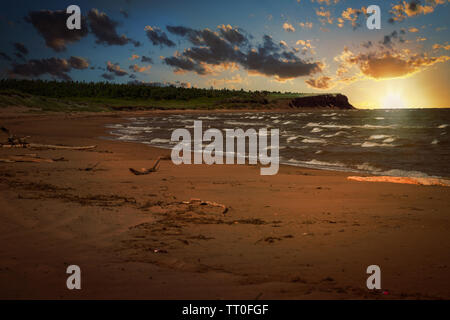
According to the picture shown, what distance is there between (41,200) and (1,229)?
1.66 m

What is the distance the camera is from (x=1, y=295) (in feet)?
10.2

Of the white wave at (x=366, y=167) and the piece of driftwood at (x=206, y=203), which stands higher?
the white wave at (x=366, y=167)

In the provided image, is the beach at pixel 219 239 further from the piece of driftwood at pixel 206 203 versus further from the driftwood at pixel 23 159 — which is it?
the driftwood at pixel 23 159

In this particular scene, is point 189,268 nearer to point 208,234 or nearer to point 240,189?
point 208,234

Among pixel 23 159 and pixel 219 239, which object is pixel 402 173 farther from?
pixel 23 159

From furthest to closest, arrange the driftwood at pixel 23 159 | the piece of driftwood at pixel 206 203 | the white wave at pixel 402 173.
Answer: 1. the white wave at pixel 402 173
2. the driftwood at pixel 23 159
3. the piece of driftwood at pixel 206 203

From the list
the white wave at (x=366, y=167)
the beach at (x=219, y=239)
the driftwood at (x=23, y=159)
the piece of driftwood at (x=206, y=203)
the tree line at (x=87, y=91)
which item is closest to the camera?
the beach at (x=219, y=239)

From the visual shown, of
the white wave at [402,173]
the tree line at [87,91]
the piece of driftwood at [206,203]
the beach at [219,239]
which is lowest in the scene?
the beach at [219,239]

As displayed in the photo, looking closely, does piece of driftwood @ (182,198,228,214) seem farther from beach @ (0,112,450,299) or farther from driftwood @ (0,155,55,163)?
driftwood @ (0,155,55,163)

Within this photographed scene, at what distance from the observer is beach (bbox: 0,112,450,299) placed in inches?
132

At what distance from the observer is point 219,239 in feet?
15.6

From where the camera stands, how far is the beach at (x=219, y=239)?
3.37 meters

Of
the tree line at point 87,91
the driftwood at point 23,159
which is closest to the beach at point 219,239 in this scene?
the driftwood at point 23,159

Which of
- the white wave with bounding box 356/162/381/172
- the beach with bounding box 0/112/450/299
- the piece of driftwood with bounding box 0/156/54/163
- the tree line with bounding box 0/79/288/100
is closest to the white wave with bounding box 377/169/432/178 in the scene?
the white wave with bounding box 356/162/381/172
